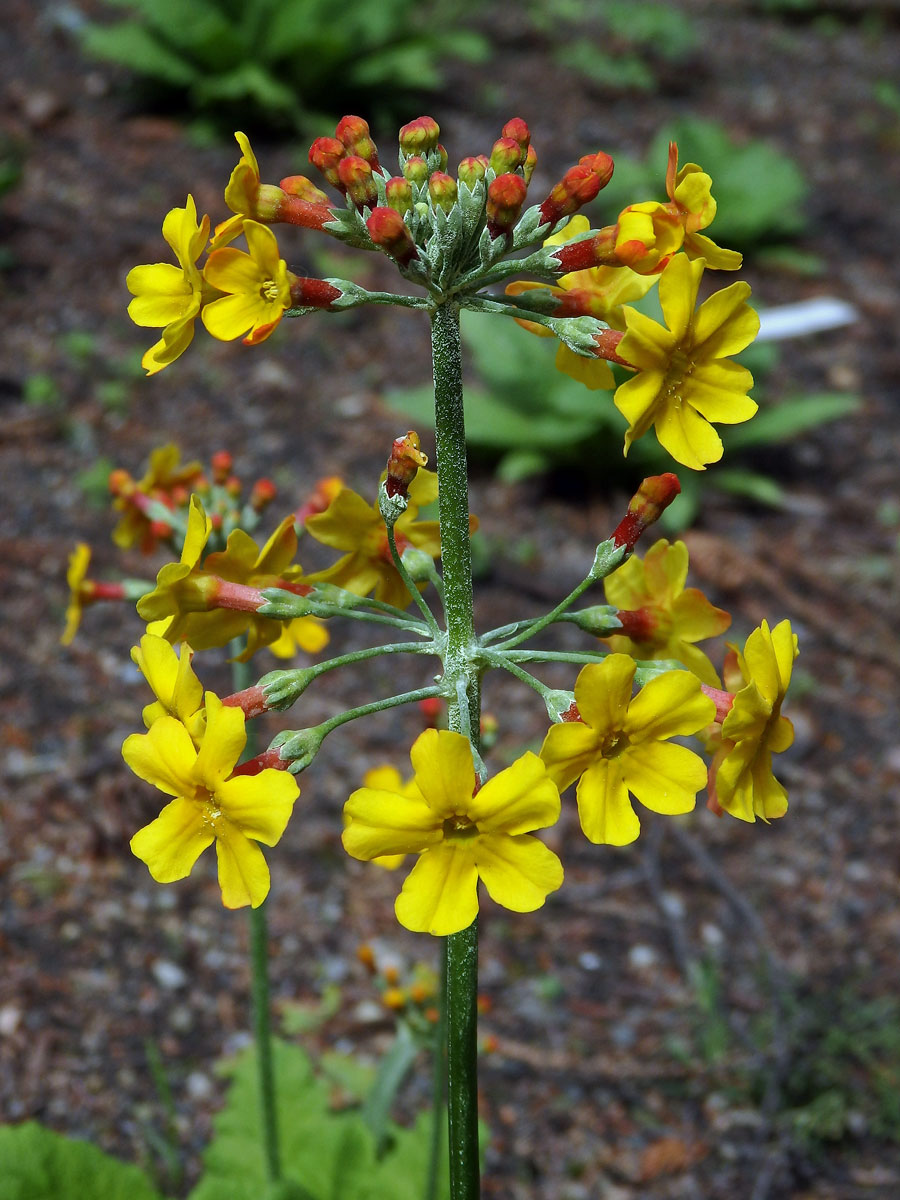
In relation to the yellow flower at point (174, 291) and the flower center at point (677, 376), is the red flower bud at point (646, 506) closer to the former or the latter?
the flower center at point (677, 376)

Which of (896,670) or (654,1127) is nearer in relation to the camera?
(654,1127)

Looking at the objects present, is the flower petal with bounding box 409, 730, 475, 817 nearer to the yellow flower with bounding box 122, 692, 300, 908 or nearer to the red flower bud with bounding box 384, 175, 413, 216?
the yellow flower with bounding box 122, 692, 300, 908

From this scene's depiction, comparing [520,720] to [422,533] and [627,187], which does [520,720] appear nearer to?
[422,533]

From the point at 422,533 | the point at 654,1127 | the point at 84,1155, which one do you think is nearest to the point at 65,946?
the point at 84,1155

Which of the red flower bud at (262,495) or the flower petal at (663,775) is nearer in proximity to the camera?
the flower petal at (663,775)

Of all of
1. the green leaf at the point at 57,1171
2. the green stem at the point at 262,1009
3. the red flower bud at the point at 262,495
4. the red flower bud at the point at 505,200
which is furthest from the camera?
the red flower bud at the point at 262,495

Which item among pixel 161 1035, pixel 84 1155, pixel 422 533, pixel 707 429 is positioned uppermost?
pixel 707 429

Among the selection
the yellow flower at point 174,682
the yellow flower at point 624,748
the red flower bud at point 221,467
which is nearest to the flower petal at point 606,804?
the yellow flower at point 624,748

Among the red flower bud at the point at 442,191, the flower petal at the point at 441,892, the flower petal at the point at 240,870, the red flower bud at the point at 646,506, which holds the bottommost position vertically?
the flower petal at the point at 240,870
